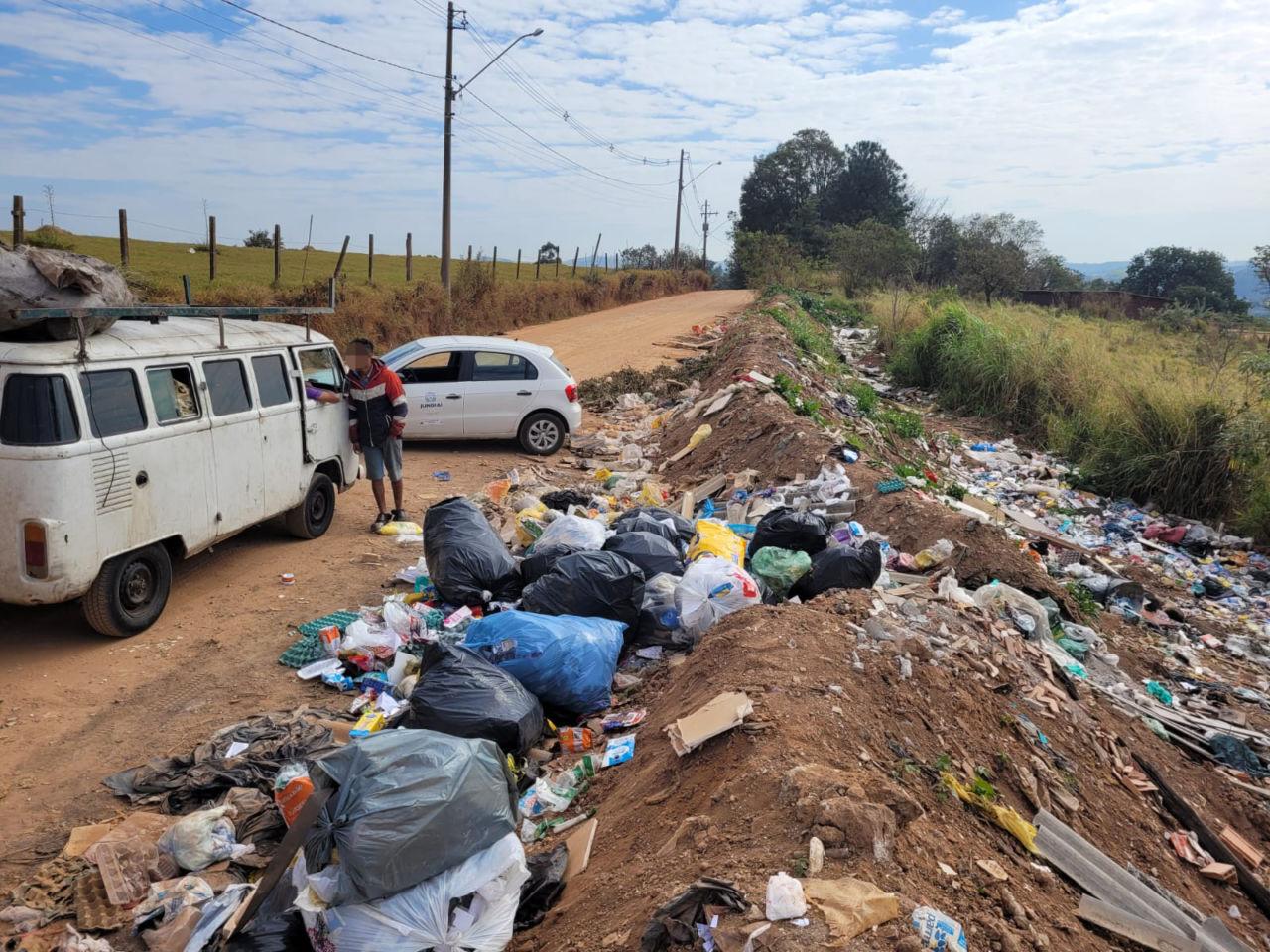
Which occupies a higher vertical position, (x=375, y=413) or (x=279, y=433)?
(x=375, y=413)

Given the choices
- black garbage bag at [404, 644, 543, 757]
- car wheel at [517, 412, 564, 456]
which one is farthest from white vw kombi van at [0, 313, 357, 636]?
car wheel at [517, 412, 564, 456]

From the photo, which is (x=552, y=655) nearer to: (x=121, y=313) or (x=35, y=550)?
(x=35, y=550)

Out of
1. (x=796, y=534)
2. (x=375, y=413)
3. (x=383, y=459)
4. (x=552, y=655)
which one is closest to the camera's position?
(x=552, y=655)

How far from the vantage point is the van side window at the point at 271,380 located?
688cm

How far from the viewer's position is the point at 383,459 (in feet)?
26.9

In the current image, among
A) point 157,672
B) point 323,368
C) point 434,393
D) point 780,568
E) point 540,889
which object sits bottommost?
point 157,672

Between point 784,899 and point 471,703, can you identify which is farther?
point 471,703

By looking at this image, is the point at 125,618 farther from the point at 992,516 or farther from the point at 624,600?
the point at 992,516

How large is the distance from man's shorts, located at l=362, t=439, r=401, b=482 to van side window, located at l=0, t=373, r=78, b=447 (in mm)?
3186

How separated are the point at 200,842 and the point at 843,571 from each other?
4.19 m

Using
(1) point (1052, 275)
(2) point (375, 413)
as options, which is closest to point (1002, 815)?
(2) point (375, 413)

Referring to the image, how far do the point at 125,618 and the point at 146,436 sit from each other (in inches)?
48.5

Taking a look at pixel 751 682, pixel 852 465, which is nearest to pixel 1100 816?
pixel 751 682

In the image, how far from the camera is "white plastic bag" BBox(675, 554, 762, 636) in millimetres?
5562
